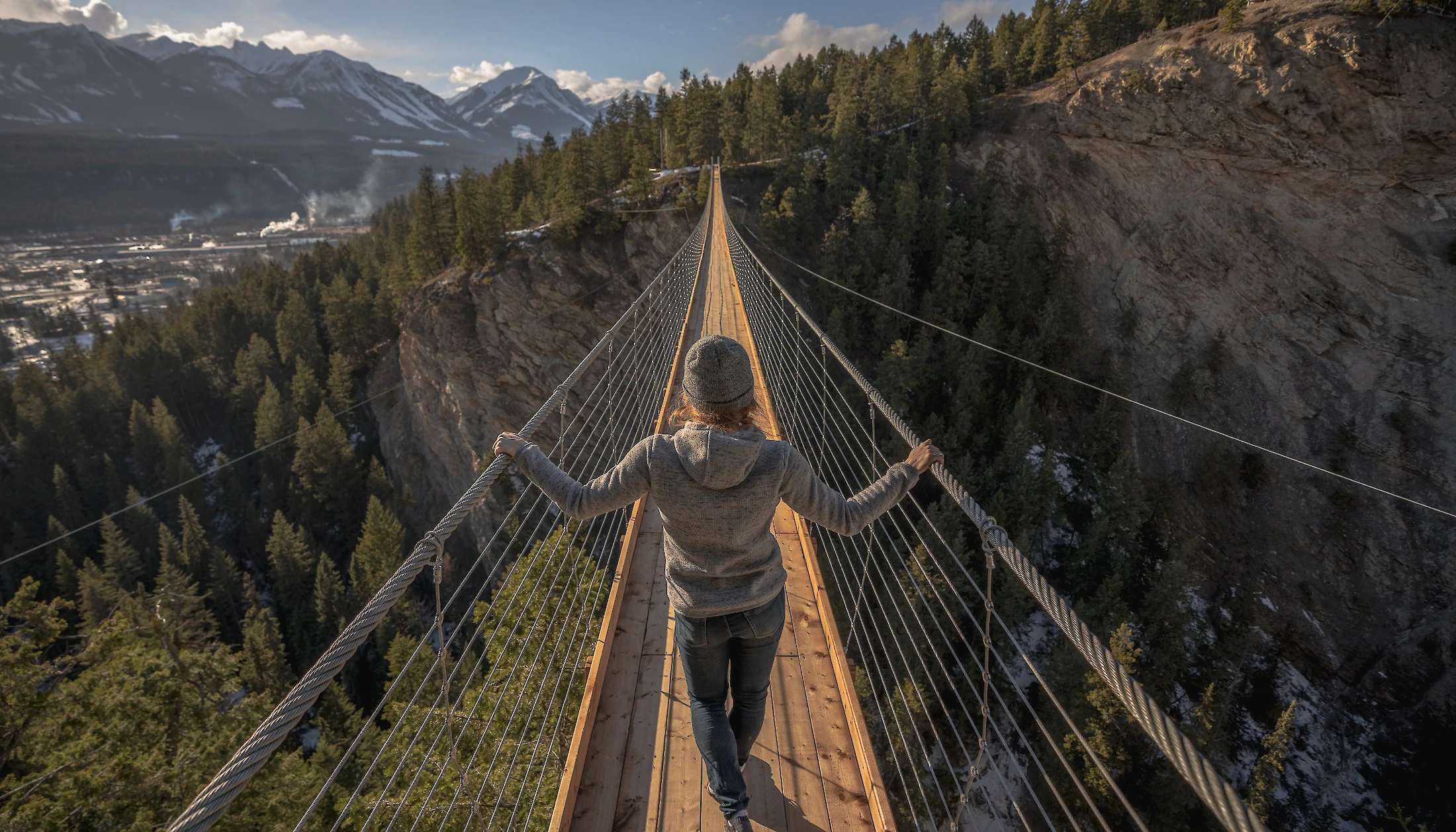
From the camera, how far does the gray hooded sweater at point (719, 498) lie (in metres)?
1.65

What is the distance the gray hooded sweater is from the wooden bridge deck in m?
0.30

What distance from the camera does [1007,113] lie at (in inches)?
981

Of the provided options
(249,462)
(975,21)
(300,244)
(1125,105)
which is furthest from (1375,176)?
(300,244)

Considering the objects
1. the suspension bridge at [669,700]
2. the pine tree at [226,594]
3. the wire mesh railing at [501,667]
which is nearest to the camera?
the suspension bridge at [669,700]

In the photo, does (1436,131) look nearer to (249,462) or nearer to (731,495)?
(731,495)

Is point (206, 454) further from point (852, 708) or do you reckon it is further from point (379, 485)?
point (852, 708)

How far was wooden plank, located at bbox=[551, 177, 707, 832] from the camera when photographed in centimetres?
210

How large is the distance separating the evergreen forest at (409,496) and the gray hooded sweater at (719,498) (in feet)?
27.0

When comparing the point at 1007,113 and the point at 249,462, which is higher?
the point at 1007,113

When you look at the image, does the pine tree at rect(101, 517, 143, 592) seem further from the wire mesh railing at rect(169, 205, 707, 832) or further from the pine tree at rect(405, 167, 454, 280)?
the pine tree at rect(405, 167, 454, 280)

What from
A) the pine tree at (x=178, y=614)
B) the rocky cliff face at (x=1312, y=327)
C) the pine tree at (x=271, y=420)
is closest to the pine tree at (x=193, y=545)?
the pine tree at (x=178, y=614)

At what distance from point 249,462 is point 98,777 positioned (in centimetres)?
3247

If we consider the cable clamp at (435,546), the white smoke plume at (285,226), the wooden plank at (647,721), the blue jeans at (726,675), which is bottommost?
the wooden plank at (647,721)

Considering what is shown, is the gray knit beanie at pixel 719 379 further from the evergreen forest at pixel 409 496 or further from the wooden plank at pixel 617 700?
the evergreen forest at pixel 409 496
